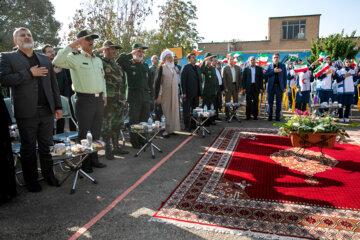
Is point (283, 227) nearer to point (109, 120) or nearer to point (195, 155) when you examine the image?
point (195, 155)

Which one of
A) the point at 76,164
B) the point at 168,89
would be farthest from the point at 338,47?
the point at 76,164

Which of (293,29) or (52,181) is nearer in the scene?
(52,181)

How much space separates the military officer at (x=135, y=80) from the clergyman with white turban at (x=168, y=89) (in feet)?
2.54

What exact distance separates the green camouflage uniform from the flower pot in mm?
3393

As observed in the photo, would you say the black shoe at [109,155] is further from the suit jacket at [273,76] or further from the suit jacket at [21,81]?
the suit jacket at [273,76]

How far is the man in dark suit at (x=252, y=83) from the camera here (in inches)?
369

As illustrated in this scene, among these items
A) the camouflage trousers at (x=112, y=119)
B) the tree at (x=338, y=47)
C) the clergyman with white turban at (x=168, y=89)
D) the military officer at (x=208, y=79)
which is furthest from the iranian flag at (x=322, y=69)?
the tree at (x=338, y=47)

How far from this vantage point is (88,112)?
4.36m

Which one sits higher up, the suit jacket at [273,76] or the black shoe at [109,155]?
the suit jacket at [273,76]

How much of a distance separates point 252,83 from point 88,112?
6696 mm

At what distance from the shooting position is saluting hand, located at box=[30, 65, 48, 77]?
354 cm

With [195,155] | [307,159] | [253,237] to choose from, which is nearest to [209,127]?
[195,155]

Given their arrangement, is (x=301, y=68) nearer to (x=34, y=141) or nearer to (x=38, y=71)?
(x=38, y=71)

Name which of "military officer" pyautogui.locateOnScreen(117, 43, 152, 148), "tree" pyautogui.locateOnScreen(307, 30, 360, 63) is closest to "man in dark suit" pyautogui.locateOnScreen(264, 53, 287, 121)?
"military officer" pyautogui.locateOnScreen(117, 43, 152, 148)
